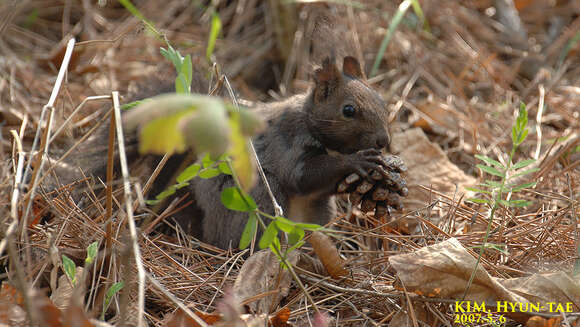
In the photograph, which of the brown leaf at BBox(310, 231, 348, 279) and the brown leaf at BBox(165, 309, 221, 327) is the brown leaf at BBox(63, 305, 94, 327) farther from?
the brown leaf at BBox(310, 231, 348, 279)

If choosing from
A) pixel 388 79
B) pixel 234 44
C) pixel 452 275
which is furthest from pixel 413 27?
pixel 452 275

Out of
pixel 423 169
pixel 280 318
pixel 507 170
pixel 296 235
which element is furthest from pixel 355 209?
pixel 296 235

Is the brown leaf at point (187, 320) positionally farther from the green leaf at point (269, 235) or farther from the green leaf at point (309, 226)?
the green leaf at point (309, 226)

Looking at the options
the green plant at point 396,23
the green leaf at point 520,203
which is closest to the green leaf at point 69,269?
the green leaf at point 520,203

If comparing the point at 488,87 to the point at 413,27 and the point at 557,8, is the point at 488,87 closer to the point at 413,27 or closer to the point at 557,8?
the point at 413,27

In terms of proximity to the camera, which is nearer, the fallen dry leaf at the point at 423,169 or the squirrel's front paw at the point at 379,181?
the squirrel's front paw at the point at 379,181

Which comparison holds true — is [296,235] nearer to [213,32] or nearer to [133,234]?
[133,234]

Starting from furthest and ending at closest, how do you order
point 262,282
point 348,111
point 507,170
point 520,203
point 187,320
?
point 348,111, point 520,203, point 507,170, point 262,282, point 187,320
